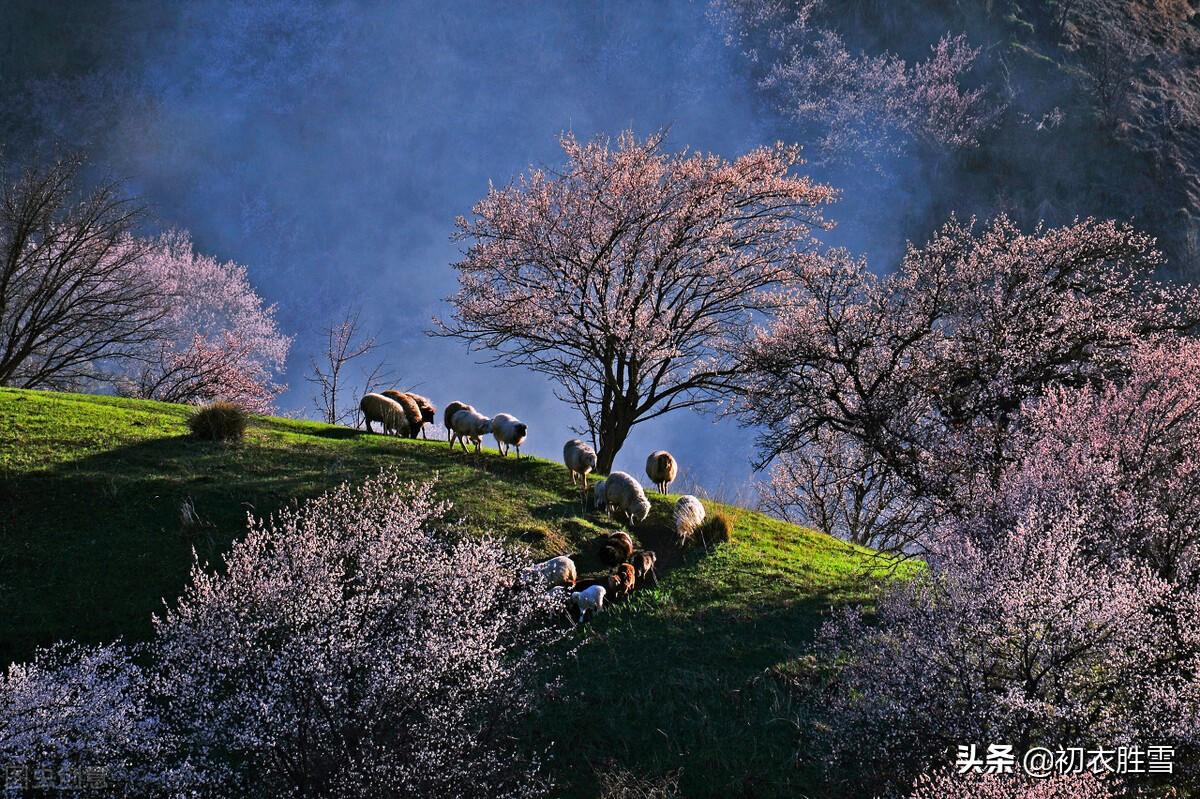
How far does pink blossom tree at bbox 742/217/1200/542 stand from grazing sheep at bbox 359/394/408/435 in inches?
427

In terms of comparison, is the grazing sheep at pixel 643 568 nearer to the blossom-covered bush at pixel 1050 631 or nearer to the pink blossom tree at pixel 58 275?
the blossom-covered bush at pixel 1050 631

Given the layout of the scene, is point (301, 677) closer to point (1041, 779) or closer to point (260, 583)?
point (260, 583)

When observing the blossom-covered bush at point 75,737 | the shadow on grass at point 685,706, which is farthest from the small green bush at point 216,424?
the blossom-covered bush at point 75,737

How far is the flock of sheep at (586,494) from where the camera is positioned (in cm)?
1394

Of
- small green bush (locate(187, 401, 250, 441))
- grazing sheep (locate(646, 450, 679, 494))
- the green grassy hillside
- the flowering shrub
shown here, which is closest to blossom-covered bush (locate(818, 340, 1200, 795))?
the flowering shrub

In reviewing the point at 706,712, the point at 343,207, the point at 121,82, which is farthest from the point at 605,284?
the point at 121,82

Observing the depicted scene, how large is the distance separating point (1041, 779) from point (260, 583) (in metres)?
7.50

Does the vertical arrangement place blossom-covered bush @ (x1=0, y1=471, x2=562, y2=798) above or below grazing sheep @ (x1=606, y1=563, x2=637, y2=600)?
below

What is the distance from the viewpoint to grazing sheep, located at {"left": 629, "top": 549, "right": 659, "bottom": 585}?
1510 centimetres

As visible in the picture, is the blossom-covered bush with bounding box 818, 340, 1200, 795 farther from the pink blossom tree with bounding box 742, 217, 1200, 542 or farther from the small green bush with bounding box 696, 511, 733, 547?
the small green bush with bounding box 696, 511, 733, 547

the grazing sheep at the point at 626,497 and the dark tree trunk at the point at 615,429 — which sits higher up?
the dark tree trunk at the point at 615,429

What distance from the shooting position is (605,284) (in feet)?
77.7

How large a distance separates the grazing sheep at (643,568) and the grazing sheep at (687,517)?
1.77 m

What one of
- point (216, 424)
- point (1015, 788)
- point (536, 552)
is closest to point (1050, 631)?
point (1015, 788)
